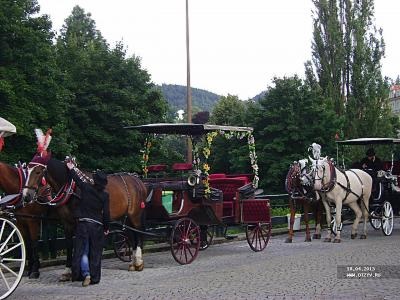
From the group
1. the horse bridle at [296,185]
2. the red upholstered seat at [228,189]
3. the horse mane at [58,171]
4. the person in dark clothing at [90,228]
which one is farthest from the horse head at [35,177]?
the horse bridle at [296,185]

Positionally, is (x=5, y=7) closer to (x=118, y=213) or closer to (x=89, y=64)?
(x=89, y=64)

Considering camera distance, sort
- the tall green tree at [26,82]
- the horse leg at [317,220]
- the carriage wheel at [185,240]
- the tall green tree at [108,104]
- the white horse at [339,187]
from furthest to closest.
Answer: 1. the tall green tree at [108,104]
2. the tall green tree at [26,82]
3. the horse leg at [317,220]
4. the white horse at [339,187]
5. the carriage wheel at [185,240]

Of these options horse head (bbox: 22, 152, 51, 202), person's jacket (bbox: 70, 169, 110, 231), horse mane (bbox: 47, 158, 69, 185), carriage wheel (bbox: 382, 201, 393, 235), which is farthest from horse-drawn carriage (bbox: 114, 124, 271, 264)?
carriage wheel (bbox: 382, 201, 393, 235)

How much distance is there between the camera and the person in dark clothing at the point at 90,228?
990 cm

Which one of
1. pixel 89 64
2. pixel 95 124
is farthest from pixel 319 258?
pixel 89 64

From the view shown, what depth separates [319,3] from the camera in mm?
40250

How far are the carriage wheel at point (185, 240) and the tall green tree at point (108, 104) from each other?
15528mm

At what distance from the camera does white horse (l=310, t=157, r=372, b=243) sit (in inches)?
633

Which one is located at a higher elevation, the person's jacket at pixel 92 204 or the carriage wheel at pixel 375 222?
the person's jacket at pixel 92 204

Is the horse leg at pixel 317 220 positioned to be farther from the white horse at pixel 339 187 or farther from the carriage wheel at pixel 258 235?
the carriage wheel at pixel 258 235

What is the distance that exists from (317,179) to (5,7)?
1572 centimetres

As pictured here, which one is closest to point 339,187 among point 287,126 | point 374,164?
point 374,164

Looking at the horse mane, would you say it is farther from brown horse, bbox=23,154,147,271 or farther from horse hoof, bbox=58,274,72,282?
horse hoof, bbox=58,274,72,282

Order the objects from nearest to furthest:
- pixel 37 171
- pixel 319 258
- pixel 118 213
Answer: pixel 37 171 < pixel 118 213 < pixel 319 258
